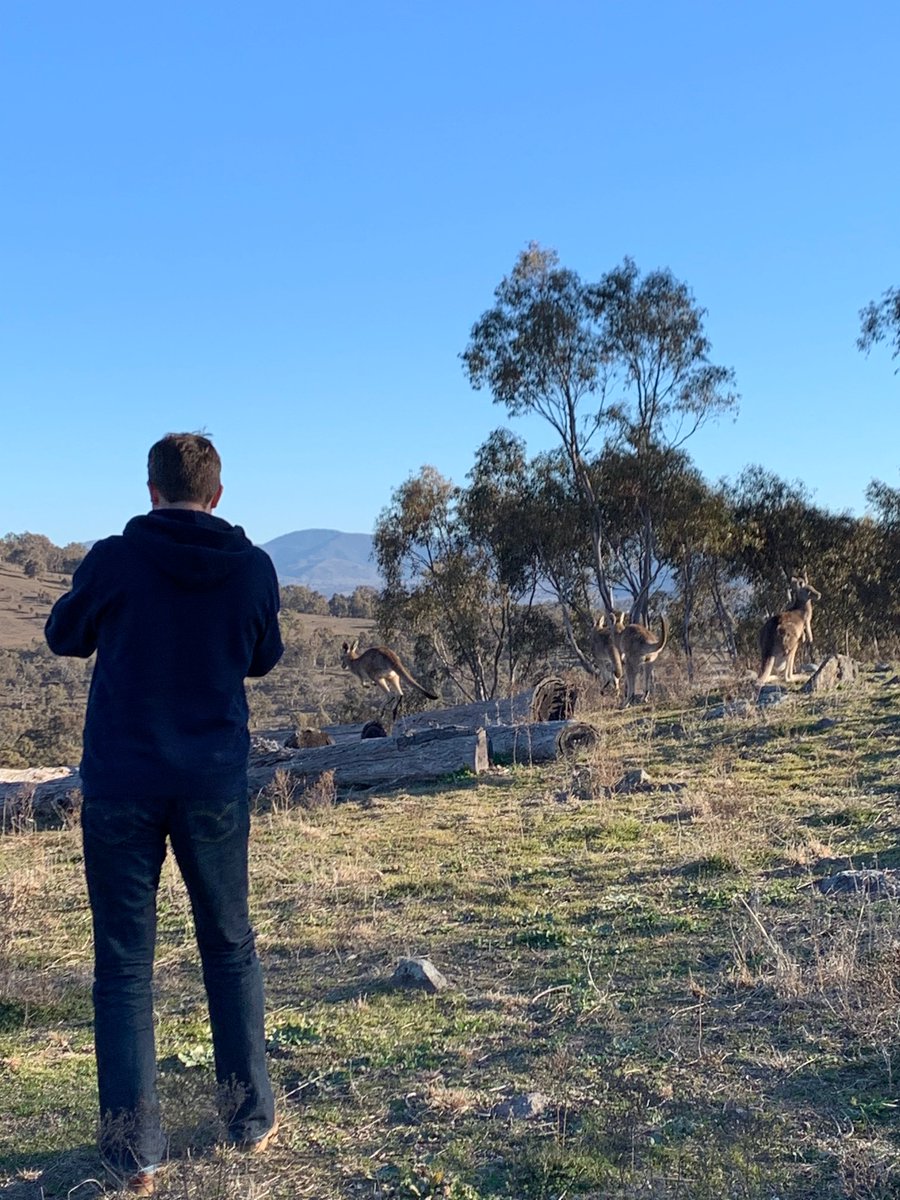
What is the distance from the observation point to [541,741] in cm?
1240

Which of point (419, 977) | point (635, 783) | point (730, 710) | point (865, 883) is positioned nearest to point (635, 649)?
point (730, 710)

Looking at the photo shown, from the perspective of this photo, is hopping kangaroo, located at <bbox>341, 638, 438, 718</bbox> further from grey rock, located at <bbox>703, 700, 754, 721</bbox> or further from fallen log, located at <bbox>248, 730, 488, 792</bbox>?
fallen log, located at <bbox>248, 730, 488, 792</bbox>

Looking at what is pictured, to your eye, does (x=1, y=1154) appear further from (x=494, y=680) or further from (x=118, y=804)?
(x=494, y=680)

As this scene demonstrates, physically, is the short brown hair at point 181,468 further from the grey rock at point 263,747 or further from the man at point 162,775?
the grey rock at point 263,747

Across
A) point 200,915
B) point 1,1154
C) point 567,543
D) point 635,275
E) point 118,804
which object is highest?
point 635,275

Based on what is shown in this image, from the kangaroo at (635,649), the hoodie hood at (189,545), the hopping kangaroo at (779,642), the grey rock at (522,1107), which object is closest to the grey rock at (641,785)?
the grey rock at (522,1107)

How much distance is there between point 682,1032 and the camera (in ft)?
14.0

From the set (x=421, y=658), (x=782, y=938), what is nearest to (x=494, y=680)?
(x=421, y=658)

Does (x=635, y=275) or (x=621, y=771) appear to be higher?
(x=635, y=275)

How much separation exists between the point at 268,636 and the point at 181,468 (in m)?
0.64

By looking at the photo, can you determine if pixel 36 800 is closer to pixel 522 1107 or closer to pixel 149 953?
pixel 149 953

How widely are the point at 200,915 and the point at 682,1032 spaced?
207 centimetres

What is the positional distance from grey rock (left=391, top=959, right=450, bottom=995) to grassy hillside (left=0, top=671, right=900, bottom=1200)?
4.0 inches

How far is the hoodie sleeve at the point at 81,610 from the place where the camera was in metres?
3.35
